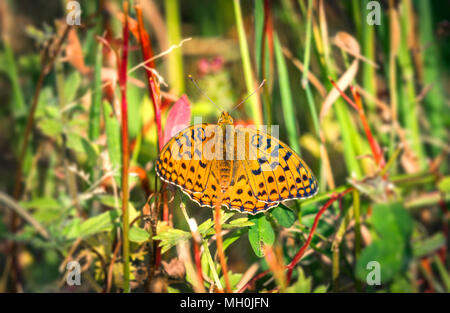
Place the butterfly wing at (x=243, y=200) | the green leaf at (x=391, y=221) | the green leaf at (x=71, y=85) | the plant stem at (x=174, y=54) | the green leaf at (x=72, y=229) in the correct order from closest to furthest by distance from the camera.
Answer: the green leaf at (x=391, y=221), the butterfly wing at (x=243, y=200), the green leaf at (x=72, y=229), the green leaf at (x=71, y=85), the plant stem at (x=174, y=54)

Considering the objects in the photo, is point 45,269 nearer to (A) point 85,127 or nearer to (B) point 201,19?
(A) point 85,127

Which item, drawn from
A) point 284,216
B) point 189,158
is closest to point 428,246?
point 284,216

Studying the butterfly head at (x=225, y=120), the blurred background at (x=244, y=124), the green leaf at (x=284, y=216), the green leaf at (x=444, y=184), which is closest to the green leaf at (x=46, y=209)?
the blurred background at (x=244, y=124)

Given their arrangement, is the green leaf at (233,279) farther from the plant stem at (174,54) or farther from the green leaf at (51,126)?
the plant stem at (174,54)

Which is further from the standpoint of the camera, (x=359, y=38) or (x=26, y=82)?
(x=26, y=82)

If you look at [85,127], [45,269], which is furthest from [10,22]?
[45,269]

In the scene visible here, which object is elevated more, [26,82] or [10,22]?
[10,22]
